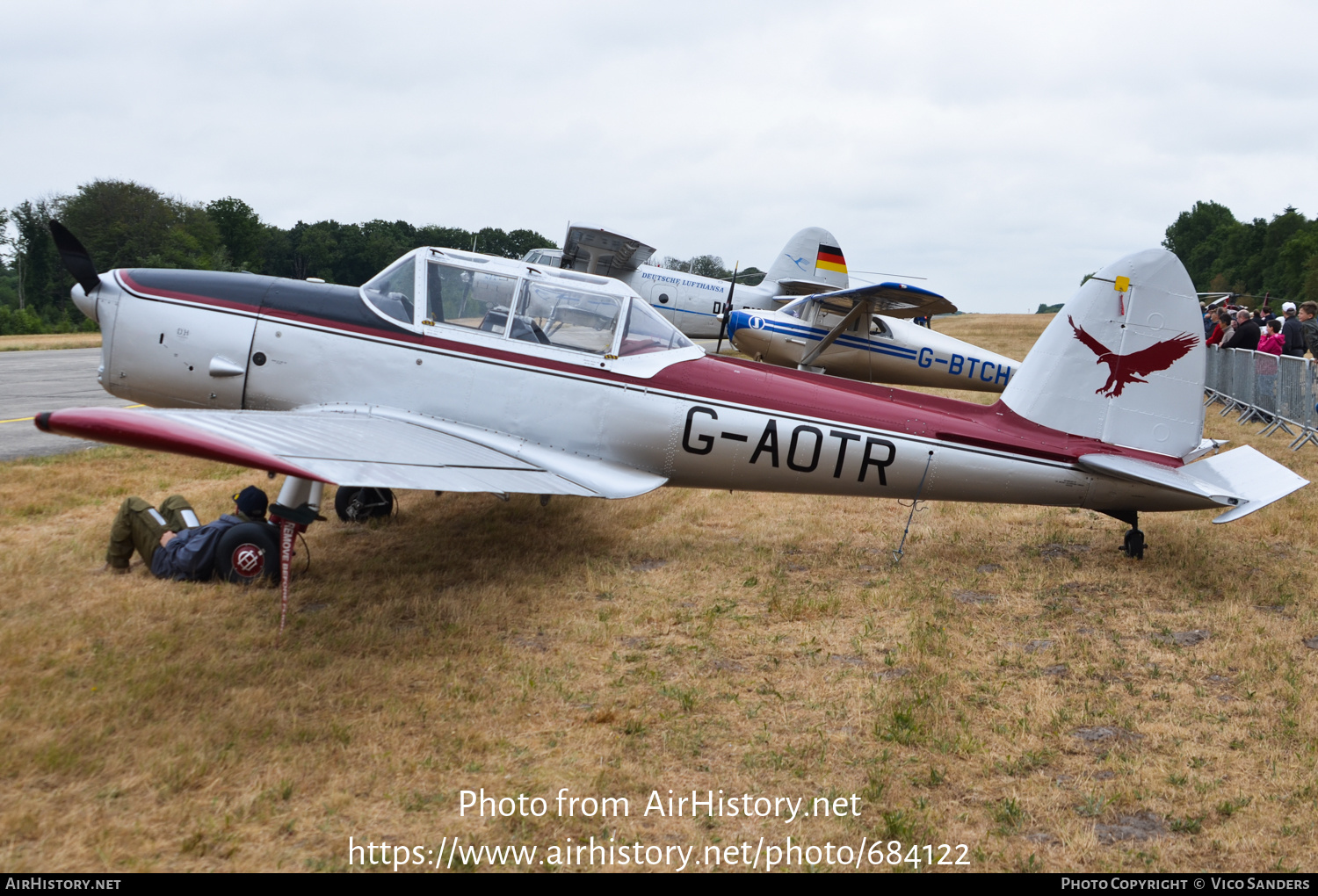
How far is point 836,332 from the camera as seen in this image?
1498 centimetres

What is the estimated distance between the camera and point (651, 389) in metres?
6.50

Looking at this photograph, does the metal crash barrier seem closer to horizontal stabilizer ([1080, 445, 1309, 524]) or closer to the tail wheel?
horizontal stabilizer ([1080, 445, 1309, 524])

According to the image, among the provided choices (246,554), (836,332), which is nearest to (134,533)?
(246,554)

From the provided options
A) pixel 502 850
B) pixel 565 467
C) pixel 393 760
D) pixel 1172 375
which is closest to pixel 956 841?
pixel 502 850

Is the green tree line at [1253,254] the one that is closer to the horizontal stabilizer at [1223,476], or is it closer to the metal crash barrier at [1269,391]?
the metal crash barrier at [1269,391]

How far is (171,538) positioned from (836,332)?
11.6 metres

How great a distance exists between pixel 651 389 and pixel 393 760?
11.7ft

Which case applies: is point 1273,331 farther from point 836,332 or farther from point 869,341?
point 836,332

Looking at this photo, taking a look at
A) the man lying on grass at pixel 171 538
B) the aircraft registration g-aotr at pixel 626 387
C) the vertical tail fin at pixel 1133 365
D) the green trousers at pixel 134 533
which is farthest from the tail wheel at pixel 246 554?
the vertical tail fin at pixel 1133 365

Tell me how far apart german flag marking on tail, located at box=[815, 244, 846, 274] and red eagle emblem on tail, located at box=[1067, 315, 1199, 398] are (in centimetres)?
1472

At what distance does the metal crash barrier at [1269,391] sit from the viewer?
38.9ft

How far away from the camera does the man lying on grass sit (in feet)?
18.2

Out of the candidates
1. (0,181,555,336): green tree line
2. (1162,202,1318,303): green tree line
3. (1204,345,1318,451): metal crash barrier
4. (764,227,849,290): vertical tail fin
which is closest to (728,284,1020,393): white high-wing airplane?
(1204,345,1318,451): metal crash barrier

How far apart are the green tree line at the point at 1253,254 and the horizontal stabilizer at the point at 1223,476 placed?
61.1 metres
